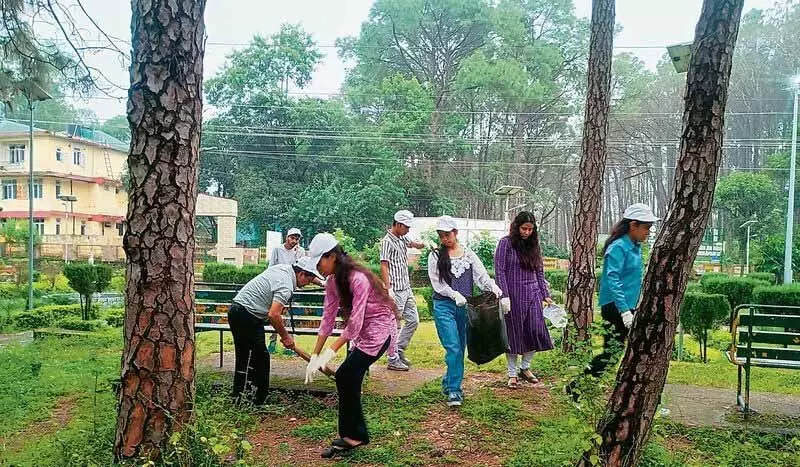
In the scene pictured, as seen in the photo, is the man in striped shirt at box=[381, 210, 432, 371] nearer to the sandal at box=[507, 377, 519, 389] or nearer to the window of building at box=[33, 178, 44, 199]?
the sandal at box=[507, 377, 519, 389]

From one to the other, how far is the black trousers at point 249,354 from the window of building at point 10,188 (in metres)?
40.1

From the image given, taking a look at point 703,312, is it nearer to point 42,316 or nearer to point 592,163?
point 592,163

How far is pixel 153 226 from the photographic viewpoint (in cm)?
319

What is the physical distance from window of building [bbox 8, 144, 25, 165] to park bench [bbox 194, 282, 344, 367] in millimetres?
38024

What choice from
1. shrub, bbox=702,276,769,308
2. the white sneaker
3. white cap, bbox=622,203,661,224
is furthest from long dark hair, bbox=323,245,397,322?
shrub, bbox=702,276,769,308

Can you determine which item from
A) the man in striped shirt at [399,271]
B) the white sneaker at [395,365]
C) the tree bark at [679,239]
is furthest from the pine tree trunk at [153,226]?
the white sneaker at [395,365]

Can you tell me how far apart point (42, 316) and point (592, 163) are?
373 inches

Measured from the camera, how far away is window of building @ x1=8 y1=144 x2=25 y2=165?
124 ft

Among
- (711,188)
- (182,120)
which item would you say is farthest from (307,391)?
(711,188)

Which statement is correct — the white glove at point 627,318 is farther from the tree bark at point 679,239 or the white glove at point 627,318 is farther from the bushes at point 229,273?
the bushes at point 229,273

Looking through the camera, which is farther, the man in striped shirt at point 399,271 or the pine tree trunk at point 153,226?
the man in striped shirt at point 399,271

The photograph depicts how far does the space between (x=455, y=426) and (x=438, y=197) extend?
30.7 m

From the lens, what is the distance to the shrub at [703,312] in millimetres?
8219

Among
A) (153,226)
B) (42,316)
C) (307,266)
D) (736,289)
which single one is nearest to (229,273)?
(42,316)
